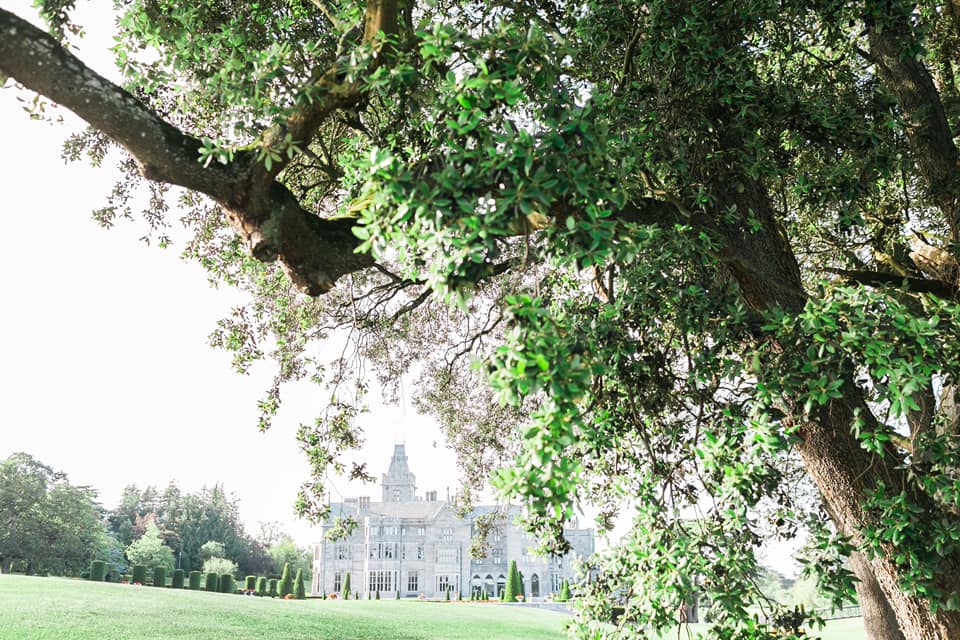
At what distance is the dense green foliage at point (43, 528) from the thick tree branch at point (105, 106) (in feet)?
155

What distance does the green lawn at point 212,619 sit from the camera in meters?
16.2

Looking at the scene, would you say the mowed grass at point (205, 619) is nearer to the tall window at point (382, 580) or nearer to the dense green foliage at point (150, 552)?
the dense green foliage at point (150, 552)

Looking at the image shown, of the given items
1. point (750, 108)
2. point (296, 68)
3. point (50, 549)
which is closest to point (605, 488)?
point (750, 108)

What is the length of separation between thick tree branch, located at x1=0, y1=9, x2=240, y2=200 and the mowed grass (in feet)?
41.3

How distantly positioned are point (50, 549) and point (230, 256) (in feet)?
147

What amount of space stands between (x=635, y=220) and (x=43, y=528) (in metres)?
49.1

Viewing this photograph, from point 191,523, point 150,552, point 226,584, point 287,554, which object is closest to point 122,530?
point 191,523

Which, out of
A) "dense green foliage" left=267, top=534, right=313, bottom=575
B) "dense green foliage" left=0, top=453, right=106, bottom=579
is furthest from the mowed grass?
"dense green foliage" left=267, top=534, right=313, bottom=575

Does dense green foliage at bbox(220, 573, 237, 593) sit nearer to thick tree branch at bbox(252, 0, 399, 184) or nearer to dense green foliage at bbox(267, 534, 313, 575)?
dense green foliage at bbox(267, 534, 313, 575)

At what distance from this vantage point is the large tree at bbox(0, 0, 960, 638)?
11.0 ft

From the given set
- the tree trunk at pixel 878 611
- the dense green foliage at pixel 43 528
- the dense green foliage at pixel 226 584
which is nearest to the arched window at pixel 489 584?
the dense green foliage at pixel 43 528

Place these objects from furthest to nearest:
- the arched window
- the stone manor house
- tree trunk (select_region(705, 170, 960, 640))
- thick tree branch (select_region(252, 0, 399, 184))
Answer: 1. the stone manor house
2. the arched window
3. tree trunk (select_region(705, 170, 960, 640))
4. thick tree branch (select_region(252, 0, 399, 184))

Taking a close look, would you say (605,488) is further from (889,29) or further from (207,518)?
(207,518)

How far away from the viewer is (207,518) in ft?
187
